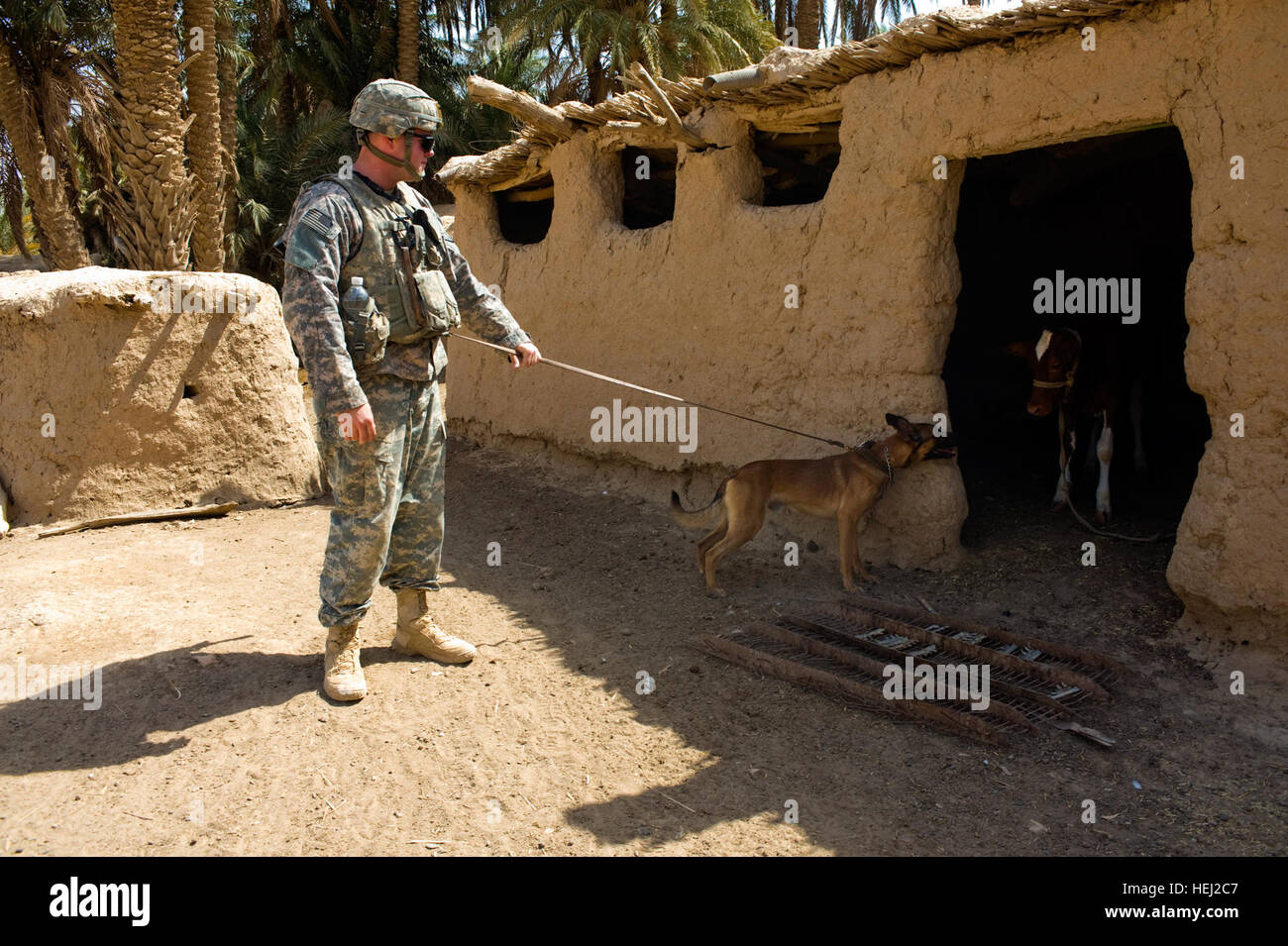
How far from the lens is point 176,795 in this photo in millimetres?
3311

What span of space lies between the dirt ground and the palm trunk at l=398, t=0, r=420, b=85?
13.8 meters

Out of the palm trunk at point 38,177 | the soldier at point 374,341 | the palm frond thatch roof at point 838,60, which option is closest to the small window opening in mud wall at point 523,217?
the palm frond thatch roof at point 838,60

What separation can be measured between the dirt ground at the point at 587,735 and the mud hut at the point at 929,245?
22.6 inches

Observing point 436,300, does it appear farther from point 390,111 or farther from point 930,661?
point 930,661

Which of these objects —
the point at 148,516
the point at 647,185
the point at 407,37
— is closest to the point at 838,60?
the point at 647,185

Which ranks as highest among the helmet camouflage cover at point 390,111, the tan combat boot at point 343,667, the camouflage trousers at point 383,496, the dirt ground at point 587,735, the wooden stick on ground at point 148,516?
the helmet camouflage cover at point 390,111

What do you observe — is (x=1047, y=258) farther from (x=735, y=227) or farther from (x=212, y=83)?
(x=212, y=83)

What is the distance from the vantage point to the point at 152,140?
1027 cm

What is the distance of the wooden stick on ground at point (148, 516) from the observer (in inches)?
253

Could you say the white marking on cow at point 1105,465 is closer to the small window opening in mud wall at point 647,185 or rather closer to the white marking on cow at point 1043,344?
the white marking on cow at point 1043,344

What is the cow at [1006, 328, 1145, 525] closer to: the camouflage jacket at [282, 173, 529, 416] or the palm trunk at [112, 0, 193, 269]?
the camouflage jacket at [282, 173, 529, 416]

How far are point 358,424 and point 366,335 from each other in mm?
409

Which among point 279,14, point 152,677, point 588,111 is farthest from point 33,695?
point 279,14

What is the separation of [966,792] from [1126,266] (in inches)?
218
